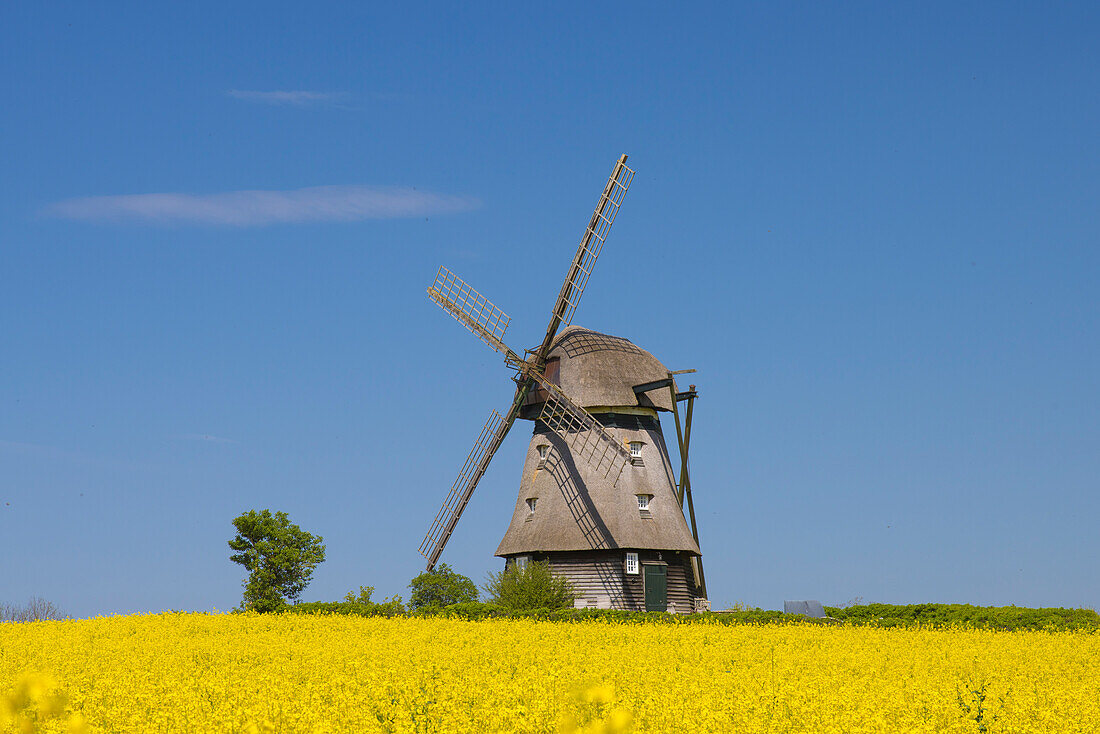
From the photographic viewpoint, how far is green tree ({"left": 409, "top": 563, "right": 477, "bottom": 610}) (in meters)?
32.2

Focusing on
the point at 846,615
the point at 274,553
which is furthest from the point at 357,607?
the point at 846,615

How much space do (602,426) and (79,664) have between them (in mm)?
19482

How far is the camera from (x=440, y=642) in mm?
19219

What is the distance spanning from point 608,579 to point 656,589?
1.66 meters

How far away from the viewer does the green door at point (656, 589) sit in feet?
103

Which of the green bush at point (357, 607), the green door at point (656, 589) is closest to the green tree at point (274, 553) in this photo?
the green bush at point (357, 607)

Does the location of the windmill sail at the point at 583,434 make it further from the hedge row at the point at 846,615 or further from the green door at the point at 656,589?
the hedge row at the point at 846,615

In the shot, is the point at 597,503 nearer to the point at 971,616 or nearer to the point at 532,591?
the point at 532,591

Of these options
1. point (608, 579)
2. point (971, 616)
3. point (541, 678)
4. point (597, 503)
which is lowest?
point (541, 678)

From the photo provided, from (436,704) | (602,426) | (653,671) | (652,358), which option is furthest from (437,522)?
(436,704)

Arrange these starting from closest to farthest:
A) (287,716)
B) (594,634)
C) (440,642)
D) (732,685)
A: (287,716)
(732,685)
(440,642)
(594,634)

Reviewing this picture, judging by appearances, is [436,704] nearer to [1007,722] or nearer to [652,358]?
[1007,722]

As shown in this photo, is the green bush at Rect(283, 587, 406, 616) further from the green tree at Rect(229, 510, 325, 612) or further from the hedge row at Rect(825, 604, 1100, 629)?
the hedge row at Rect(825, 604, 1100, 629)

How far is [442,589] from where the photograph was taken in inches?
1276
